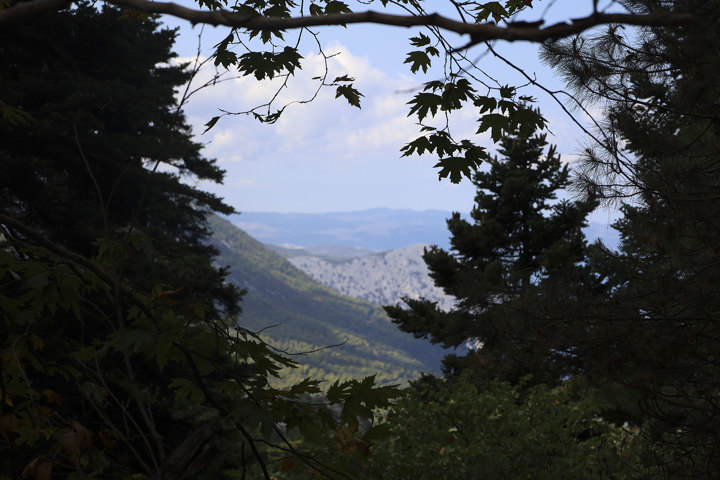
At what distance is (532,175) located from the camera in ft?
71.3

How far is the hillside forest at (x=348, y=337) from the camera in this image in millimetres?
2367

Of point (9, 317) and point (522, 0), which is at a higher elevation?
point (522, 0)

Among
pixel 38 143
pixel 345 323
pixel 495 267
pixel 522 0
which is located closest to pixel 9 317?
pixel 522 0

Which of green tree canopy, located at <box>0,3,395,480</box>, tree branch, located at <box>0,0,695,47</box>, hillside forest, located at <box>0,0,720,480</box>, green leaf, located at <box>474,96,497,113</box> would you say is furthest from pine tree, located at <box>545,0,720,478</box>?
tree branch, located at <box>0,0,695,47</box>

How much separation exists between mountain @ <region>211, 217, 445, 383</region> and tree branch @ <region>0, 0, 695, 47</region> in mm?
144861

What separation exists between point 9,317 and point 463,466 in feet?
19.9

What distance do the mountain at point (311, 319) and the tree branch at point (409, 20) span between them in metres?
145

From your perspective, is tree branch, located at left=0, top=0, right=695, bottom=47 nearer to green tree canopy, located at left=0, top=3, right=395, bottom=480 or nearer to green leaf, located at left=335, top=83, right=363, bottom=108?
green tree canopy, located at left=0, top=3, right=395, bottom=480

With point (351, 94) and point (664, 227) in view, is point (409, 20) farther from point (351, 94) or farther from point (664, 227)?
point (664, 227)

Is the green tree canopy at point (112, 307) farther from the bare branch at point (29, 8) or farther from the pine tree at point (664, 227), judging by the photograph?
the pine tree at point (664, 227)

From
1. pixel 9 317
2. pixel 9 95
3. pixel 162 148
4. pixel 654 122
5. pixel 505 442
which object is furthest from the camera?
pixel 9 95

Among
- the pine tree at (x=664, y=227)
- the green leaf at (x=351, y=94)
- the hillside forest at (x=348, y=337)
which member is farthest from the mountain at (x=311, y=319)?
the green leaf at (x=351, y=94)

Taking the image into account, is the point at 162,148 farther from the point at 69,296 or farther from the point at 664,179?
the point at 664,179

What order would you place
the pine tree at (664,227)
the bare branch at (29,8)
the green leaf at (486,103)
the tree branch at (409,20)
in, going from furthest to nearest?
the pine tree at (664,227) → the green leaf at (486,103) → the bare branch at (29,8) → the tree branch at (409,20)
